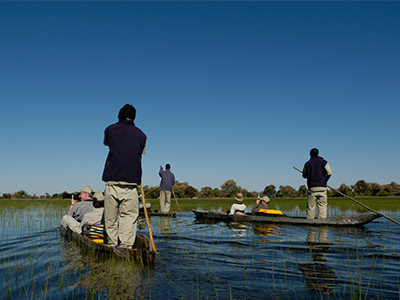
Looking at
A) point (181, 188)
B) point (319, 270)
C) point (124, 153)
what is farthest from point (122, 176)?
point (181, 188)

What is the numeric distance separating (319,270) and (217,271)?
5.05ft

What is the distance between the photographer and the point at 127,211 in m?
5.07

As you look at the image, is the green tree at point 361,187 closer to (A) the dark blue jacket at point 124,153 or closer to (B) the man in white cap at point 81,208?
(B) the man in white cap at point 81,208

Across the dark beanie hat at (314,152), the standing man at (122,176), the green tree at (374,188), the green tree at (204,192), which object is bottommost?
the green tree at (204,192)

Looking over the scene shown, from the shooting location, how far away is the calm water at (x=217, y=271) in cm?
Result: 354

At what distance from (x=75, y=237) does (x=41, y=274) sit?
2.25 meters

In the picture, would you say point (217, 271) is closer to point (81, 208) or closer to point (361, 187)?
point (81, 208)

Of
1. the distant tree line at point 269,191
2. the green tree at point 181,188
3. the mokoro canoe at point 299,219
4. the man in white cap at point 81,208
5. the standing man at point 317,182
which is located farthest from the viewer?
the green tree at point 181,188

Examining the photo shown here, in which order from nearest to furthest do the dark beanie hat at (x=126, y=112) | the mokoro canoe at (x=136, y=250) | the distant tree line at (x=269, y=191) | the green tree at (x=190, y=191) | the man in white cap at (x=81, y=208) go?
the mokoro canoe at (x=136, y=250) < the dark beanie hat at (x=126, y=112) < the man in white cap at (x=81, y=208) < the distant tree line at (x=269, y=191) < the green tree at (x=190, y=191)

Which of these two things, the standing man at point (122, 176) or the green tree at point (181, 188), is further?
the green tree at point (181, 188)

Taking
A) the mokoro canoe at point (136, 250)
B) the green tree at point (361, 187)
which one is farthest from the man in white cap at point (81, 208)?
the green tree at point (361, 187)

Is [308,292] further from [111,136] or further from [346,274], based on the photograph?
[111,136]

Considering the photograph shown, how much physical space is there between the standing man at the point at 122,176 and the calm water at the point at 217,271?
577mm

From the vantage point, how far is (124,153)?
500cm
